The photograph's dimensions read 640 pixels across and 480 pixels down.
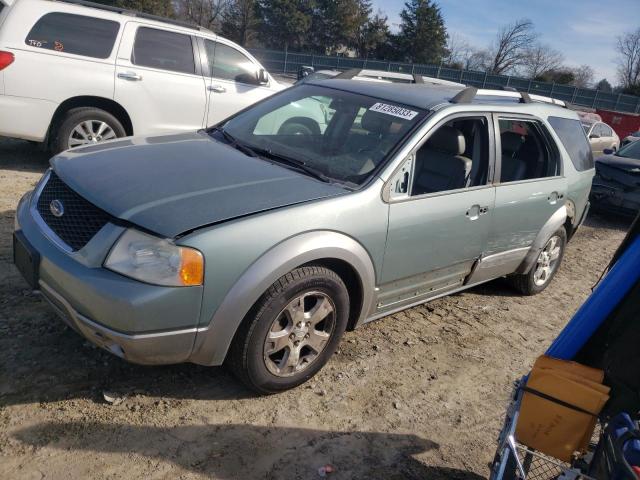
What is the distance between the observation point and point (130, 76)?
640 cm

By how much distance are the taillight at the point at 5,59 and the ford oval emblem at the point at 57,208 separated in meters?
3.78

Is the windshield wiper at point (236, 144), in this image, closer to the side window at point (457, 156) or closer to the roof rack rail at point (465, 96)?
the side window at point (457, 156)

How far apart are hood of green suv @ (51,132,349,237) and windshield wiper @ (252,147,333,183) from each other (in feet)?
0.26

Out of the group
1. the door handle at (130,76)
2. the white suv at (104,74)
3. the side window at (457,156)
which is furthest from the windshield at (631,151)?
the door handle at (130,76)

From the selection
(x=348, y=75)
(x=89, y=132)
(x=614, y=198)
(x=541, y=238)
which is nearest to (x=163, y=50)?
(x=89, y=132)

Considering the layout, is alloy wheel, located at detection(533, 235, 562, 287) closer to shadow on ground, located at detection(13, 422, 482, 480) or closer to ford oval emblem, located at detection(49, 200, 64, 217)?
shadow on ground, located at detection(13, 422, 482, 480)

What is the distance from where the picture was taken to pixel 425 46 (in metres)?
50.3

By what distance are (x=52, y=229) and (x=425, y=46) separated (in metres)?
52.1

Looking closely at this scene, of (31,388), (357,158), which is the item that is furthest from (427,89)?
(31,388)

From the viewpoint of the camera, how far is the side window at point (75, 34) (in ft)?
19.4

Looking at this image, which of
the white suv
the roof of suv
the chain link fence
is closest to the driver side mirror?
the white suv

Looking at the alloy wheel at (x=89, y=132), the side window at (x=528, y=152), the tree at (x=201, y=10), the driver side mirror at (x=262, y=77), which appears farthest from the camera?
the tree at (x=201, y=10)

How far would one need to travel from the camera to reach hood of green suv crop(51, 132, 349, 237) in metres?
2.57

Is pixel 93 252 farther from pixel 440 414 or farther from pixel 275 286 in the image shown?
pixel 440 414
